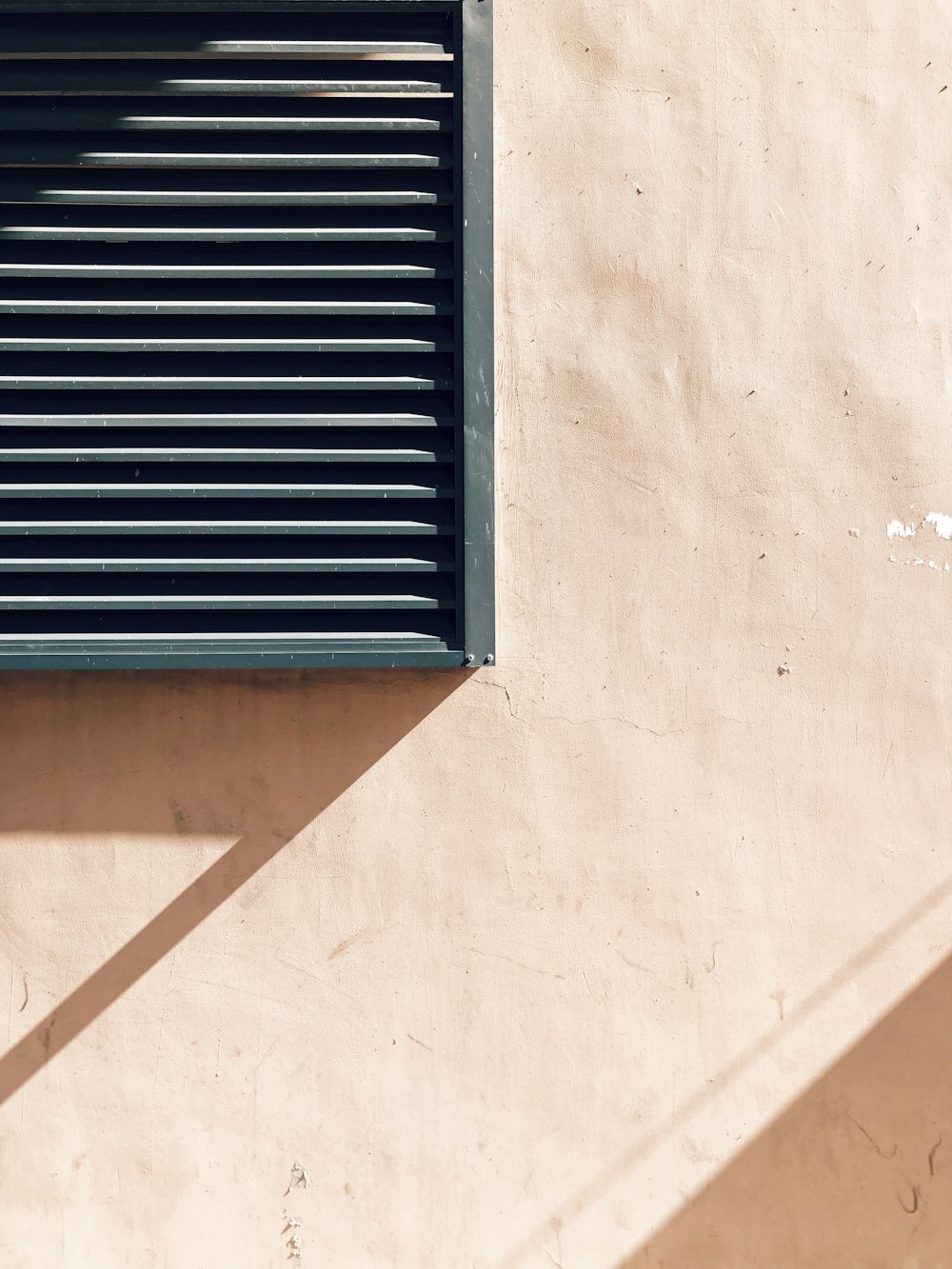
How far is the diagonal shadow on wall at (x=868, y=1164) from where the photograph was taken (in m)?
2.26

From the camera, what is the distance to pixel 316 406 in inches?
84.7

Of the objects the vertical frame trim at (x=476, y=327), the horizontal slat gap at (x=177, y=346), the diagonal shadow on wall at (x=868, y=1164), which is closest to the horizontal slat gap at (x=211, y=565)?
the vertical frame trim at (x=476, y=327)

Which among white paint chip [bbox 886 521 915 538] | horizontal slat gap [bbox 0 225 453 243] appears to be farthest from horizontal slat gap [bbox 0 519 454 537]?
white paint chip [bbox 886 521 915 538]

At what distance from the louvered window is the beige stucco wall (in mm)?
154

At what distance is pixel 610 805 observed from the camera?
2250 mm

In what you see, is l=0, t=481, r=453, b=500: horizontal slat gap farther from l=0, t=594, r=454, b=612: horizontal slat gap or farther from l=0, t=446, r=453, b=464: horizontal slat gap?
l=0, t=594, r=454, b=612: horizontal slat gap

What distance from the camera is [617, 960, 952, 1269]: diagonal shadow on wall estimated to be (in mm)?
2262

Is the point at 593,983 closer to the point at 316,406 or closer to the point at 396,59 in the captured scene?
the point at 316,406

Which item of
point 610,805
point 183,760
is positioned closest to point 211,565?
point 183,760

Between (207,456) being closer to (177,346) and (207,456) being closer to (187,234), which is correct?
(177,346)

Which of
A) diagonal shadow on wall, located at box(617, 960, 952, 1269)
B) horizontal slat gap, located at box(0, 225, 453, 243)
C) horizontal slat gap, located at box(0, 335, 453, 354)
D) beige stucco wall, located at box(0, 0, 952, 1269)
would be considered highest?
horizontal slat gap, located at box(0, 225, 453, 243)

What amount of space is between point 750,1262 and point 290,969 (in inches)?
47.5

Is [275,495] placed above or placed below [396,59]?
below

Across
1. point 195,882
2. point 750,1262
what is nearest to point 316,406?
point 195,882
